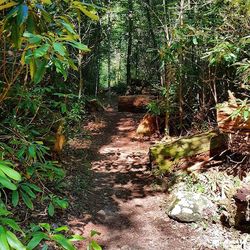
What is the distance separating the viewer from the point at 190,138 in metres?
6.45

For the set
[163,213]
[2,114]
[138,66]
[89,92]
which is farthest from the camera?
[138,66]

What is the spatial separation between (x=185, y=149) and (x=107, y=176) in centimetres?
166

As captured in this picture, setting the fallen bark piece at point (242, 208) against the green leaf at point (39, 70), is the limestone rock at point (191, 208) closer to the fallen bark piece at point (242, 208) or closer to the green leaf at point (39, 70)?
the fallen bark piece at point (242, 208)

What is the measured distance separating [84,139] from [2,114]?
13.0 ft

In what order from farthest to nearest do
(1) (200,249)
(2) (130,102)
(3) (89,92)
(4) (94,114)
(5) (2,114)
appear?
(3) (89,92) < (2) (130,102) < (4) (94,114) < (5) (2,114) < (1) (200,249)

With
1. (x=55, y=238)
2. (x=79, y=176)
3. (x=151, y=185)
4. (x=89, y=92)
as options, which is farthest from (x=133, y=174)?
(x=89, y=92)

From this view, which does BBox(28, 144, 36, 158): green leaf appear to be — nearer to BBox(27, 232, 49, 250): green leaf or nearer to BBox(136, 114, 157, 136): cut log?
BBox(27, 232, 49, 250): green leaf

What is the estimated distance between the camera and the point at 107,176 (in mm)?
6418

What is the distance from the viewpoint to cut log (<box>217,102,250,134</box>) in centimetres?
519

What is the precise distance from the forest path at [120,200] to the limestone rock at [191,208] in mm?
123

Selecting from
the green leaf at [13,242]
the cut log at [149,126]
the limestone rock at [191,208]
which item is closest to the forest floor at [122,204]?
the limestone rock at [191,208]

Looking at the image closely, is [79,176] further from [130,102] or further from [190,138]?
[130,102]

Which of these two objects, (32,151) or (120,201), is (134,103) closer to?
(120,201)

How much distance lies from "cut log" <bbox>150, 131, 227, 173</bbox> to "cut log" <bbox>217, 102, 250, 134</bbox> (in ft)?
1.56
